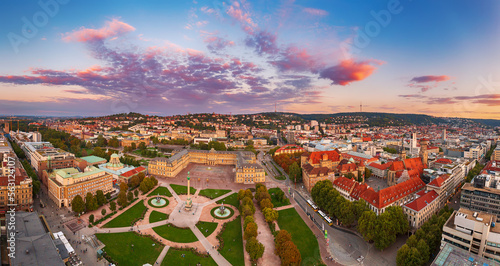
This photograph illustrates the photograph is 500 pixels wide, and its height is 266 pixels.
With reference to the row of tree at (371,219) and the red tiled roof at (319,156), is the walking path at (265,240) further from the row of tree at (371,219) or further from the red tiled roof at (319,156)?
the red tiled roof at (319,156)

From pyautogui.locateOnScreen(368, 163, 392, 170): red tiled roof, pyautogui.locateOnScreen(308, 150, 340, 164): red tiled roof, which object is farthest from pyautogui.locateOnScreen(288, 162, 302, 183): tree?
pyautogui.locateOnScreen(368, 163, 392, 170): red tiled roof

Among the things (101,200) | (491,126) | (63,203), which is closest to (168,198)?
(101,200)

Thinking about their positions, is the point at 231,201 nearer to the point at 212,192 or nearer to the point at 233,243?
the point at 212,192

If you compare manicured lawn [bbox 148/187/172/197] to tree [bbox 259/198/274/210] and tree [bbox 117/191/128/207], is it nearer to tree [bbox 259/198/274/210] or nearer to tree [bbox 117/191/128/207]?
tree [bbox 117/191/128/207]

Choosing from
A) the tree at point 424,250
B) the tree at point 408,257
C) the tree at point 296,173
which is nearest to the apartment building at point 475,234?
the tree at point 424,250

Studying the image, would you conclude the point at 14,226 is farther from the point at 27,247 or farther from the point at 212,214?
the point at 212,214

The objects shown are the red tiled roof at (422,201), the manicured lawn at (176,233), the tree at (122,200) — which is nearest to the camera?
the manicured lawn at (176,233)
